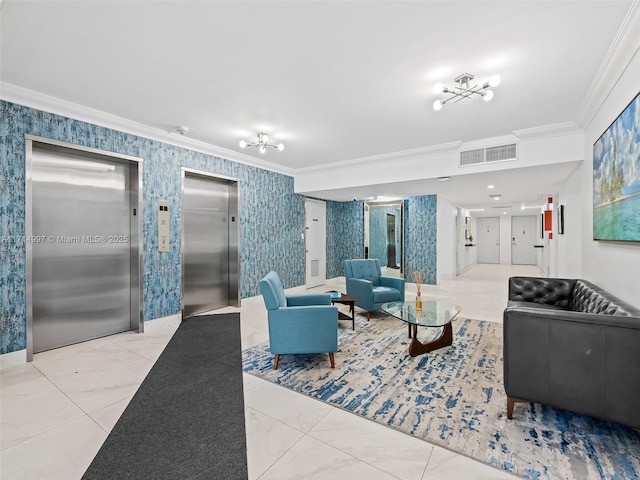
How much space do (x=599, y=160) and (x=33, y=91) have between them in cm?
588

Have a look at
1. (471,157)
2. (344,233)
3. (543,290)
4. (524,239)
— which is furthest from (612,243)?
(524,239)

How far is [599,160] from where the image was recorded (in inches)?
119

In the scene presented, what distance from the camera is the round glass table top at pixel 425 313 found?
3234 millimetres

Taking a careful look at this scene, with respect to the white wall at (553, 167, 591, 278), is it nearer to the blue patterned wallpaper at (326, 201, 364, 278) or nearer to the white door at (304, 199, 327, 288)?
the blue patterned wallpaper at (326, 201, 364, 278)

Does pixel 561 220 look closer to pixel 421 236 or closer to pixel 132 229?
pixel 421 236

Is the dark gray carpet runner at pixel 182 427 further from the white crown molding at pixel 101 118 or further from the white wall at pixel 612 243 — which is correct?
the white wall at pixel 612 243

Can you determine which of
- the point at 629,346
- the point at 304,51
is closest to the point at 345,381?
the point at 629,346

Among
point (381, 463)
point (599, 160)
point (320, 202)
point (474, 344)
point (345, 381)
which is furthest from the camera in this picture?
point (320, 202)

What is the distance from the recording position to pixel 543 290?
3.77m

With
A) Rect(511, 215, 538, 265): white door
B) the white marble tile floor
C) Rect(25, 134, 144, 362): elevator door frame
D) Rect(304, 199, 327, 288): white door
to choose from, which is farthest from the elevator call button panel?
Rect(511, 215, 538, 265): white door

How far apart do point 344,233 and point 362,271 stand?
3.55m

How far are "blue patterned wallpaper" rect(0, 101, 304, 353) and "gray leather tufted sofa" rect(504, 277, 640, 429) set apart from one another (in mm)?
4227

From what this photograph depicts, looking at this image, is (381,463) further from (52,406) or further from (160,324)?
(160,324)

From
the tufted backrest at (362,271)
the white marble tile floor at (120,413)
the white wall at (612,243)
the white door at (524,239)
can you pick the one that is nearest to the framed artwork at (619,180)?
the white wall at (612,243)
